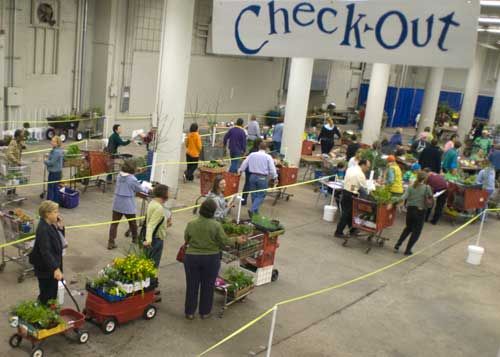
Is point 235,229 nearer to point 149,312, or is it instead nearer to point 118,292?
point 149,312

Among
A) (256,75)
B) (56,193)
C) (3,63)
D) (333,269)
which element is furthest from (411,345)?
(256,75)

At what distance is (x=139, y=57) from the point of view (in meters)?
19.2

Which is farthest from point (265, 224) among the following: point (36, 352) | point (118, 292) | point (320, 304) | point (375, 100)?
point (375, 100)

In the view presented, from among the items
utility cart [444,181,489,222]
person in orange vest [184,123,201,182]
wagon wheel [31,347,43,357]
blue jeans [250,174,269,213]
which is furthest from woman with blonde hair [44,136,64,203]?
utility cart [444,181,489,222]

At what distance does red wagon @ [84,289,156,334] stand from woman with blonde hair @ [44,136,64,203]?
15.3 ft

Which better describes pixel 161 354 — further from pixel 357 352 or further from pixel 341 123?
pixel 341 123

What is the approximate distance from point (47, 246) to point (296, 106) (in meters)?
11.1

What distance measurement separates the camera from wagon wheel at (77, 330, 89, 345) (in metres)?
6.15

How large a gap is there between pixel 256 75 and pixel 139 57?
742 cm

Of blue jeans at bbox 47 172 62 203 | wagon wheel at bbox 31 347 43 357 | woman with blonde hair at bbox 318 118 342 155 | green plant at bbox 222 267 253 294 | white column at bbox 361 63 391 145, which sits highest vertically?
white column at bbox 361 63 391 145

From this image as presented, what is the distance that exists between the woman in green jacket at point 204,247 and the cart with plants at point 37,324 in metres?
1.46

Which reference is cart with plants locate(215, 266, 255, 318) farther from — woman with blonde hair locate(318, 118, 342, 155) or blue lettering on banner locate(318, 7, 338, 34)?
woman with blonde hair locate(318, 118, 342, 155)

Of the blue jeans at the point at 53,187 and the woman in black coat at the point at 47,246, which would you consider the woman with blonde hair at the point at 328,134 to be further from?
the woman in black coat at the point at 47,246

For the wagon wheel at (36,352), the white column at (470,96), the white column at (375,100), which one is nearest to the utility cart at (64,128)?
the white column at (375,100)
